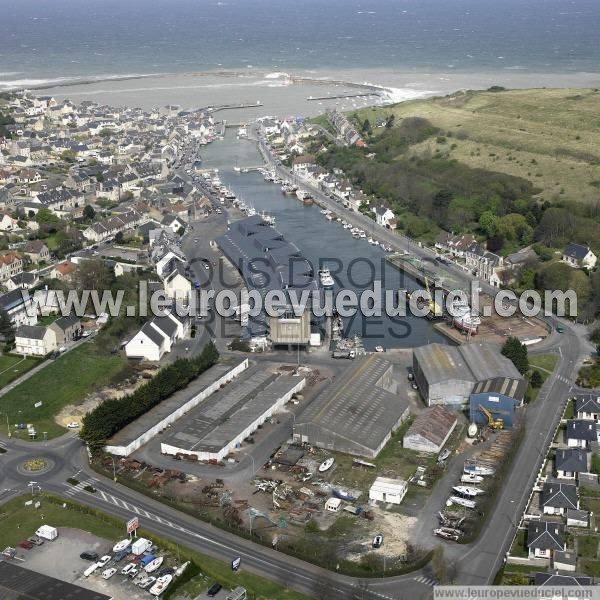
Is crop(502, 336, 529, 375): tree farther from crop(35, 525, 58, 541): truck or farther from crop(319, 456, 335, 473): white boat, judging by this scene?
crop(35, 525, 58, 541): truck

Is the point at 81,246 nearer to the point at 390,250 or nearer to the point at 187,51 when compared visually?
the point at 390,250

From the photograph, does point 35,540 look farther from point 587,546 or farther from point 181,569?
point 587,546

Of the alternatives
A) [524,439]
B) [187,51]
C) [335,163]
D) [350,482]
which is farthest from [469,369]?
[187,51]

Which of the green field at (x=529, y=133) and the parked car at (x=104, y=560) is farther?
the green field at (x=529, y=133)

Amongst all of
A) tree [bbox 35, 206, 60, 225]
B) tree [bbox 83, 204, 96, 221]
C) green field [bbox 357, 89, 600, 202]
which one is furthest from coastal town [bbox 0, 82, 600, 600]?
green field [bbox 357, 89, 600, 202]

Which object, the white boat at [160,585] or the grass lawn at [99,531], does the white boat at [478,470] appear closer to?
the grass lawn at [99,531]

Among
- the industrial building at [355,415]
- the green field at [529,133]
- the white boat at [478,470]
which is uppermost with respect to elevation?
the green field at [529,133]

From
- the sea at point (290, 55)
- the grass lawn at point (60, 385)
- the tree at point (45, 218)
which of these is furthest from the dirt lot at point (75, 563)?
the sea at point (290, 55)

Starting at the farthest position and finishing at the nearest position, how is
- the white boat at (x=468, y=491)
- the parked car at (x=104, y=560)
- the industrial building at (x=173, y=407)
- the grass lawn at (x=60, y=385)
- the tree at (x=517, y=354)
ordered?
the tree at (x=517, y=354) → the grass lawn at (x=60, y=385) → the industrial building at (x=173, y=407) → the white boat at (x=468, y=491) → the parked car at (x=104, y=560)
